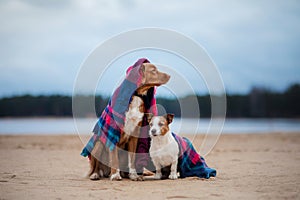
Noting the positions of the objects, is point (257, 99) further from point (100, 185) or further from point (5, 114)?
point (100, 185)

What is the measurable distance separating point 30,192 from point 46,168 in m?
3.19

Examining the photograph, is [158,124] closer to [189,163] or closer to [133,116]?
[133,116]

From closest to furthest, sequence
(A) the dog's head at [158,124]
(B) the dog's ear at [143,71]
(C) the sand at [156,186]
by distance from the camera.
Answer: (C) the sand at [156,186] → (A) the dog's head at [158,124] → (B) the dog's ear at [143,71]

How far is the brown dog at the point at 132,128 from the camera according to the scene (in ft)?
22.8

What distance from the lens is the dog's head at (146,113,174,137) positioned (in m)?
6.82

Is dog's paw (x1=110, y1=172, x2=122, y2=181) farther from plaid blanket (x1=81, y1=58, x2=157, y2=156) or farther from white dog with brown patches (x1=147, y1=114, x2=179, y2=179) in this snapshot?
white dog with brown patches (x1=147, y1=114, x2=179, y2=179)

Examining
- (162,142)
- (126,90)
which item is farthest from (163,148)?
(126,90)

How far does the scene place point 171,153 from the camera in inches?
276

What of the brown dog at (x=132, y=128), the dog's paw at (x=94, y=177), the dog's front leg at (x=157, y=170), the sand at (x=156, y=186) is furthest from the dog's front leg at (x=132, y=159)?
the dog's paw at (x=94, y=177)

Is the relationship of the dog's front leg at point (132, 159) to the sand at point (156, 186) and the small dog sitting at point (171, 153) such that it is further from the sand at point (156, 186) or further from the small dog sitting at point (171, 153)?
the small dog sitting at point (171, 153)

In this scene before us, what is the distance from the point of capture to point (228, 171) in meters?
8.45

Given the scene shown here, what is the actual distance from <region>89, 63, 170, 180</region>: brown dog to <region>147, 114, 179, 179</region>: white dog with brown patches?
0.89 ft

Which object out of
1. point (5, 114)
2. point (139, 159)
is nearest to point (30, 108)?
point (5, 114)

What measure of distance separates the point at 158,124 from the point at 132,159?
88 cm
